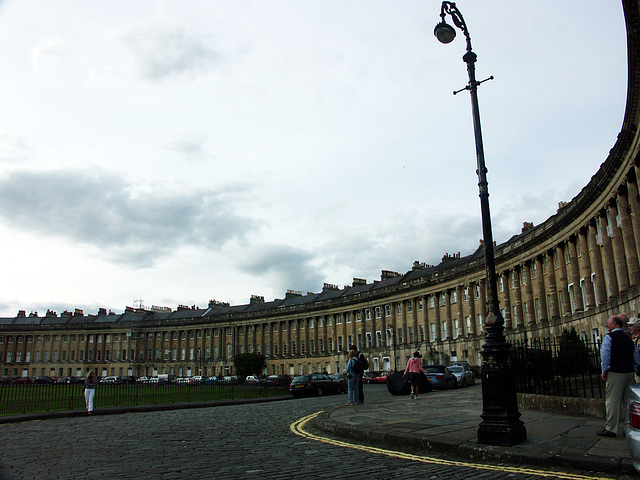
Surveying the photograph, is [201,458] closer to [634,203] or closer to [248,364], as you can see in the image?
[634,203]

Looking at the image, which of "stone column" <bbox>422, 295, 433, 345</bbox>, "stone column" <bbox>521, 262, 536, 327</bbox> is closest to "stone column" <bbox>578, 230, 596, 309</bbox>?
"stone column" <bbox>521, 262, 536, 327</bbox>

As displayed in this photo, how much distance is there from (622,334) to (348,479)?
5259 millimetres

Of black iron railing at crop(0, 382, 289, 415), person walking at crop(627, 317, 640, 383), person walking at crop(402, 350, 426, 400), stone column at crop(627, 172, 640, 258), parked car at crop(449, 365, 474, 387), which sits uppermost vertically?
stone column at crop(627, 172, 640, 258)

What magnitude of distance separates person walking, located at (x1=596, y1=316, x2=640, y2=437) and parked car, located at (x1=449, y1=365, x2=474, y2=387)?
2588cm

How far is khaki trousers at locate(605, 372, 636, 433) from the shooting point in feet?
28.2

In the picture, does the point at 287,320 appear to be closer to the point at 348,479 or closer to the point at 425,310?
the point at 425,310

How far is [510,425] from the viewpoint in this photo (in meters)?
8.53

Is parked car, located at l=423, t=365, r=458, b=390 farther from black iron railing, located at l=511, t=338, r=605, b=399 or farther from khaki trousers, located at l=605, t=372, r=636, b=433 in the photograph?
khaki trousers, located at l=605, t=372, r=636, b=433

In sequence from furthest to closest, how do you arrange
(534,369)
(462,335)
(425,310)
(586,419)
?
(425,310), (462,335), (534,369), (586,419)

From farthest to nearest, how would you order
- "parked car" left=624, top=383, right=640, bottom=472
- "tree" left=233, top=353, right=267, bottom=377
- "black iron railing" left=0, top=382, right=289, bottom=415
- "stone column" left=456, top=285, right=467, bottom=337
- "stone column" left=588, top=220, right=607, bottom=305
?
"tree" left=233, top=353, right=267, bottom=377 < "stone column" left=456, top=285, right=467, bottom=337 < "stone column" left=588, top=220, right=607, bottom=305 < "black iron railing" left=0, top=382, right=289, bottom=415 < "parked car" left=624, top=383, right=640, bottom=472

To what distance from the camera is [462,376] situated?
Result: 34406 mm

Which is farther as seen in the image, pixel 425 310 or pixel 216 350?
pixel 216 350

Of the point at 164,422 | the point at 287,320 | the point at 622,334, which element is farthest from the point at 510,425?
the point at 287,320

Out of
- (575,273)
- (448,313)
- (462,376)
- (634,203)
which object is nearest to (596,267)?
(575,273)
